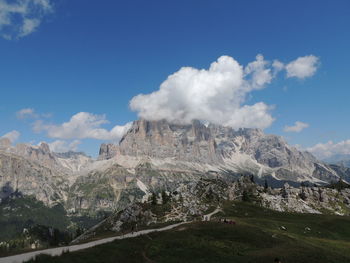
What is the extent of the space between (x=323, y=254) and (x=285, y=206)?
471 ft

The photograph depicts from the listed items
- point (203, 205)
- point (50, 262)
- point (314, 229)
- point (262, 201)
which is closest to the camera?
point (50, 262)

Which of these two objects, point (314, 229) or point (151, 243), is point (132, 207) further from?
point (151, 243)

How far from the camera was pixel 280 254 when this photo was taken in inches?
1998

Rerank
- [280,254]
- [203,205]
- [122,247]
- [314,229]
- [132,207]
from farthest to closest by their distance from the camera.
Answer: [132,207]
[203,205]
[314,229]
[122,247]
[280,254]

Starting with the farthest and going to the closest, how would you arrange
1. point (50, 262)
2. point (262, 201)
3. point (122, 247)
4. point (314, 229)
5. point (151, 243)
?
1. point (262, 201)
2. point (314, 229)
3. point (151, 243)
4. point (122, 247)
5. point (50, 262)

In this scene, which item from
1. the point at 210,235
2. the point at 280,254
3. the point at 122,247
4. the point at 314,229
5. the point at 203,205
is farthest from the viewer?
the point at 203,205

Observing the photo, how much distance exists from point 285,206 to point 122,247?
15686cm

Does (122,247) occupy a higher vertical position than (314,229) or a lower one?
higher

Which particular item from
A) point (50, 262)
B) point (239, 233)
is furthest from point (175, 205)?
point (50, 262)

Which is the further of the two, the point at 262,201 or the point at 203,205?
the point at 262,201

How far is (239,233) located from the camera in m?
68.1

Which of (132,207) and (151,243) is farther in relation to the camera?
(132,207)

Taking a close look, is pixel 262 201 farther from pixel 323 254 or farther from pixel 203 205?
pixel 323 254

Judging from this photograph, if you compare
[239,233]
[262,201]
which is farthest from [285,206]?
[239,233]
